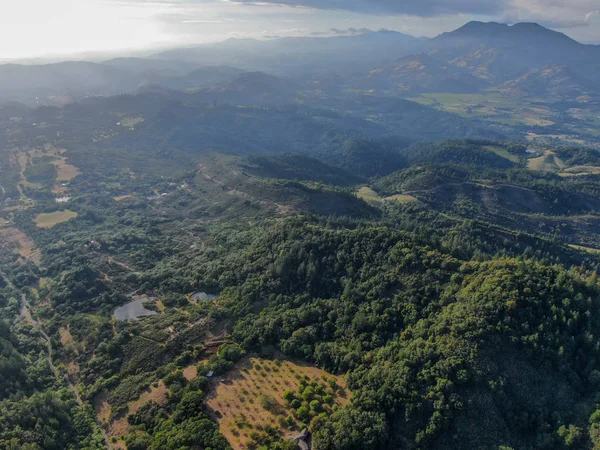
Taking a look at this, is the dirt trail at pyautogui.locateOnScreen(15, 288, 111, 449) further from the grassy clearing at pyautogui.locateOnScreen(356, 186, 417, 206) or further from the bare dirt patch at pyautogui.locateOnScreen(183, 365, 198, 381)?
the grassy clearing at pyautogui.locateOnScreen(356, 186, 417, 206)

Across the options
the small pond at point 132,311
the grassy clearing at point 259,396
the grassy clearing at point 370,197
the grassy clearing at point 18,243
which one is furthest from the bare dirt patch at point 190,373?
the grassy clearing at point 370,197

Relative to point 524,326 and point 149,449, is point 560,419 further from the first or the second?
point 149,449

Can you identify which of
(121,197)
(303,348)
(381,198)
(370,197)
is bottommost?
(381,198)

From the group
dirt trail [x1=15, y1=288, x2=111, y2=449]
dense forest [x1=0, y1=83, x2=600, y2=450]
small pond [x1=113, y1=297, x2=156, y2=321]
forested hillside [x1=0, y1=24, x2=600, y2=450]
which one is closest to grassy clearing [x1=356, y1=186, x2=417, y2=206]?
forested hillside [x1=0, y1=24, x2=600, y2=450]

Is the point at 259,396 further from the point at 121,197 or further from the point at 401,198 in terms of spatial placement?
the point at 121,197

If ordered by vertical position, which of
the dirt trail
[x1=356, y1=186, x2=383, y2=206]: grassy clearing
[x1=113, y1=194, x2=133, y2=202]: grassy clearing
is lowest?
the dirt trail

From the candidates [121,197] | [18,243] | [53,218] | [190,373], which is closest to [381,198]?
[121,197]
